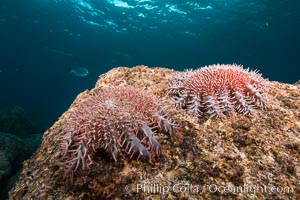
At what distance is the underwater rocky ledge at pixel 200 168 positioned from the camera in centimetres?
238

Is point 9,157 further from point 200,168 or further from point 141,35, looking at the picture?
point 141,35

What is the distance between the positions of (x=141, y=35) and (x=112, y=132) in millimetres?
38068

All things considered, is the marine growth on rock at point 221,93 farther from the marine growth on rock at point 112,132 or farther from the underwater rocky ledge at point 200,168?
the marine growth on rock at point 112,132

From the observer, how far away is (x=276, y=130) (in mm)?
3059

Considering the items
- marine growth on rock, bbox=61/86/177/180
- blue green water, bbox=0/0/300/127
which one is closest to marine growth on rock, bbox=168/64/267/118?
marine growth on rock, bbox=61/86/177/180

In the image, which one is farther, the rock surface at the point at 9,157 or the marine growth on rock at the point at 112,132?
the rock surface at the point at 9,157

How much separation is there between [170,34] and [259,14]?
13.8 meters

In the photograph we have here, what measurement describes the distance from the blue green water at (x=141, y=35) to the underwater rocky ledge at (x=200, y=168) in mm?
26156

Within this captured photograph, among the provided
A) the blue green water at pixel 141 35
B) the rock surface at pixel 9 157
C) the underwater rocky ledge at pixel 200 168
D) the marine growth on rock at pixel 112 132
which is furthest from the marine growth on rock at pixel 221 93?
the blue green water at pixel 141 35

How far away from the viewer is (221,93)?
11.3 feet

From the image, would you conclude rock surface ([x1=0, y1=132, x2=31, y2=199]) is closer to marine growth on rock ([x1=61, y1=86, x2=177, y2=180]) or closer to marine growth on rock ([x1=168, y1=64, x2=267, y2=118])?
marine growth on rock ([x1=61, y1=86, x2=177, y2=180])

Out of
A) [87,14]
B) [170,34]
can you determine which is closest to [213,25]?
[170,34]

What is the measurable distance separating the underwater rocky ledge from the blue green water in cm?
2616

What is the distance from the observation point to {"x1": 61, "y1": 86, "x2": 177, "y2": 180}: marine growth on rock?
260cm
